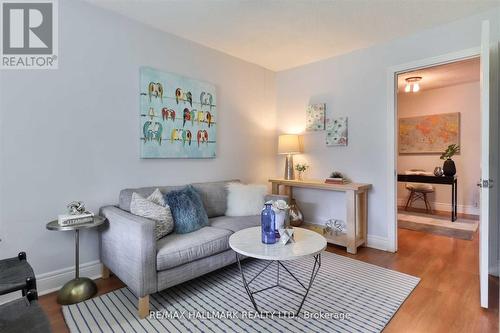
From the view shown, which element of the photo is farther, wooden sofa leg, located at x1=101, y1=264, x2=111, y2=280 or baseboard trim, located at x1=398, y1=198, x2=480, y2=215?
baseboard trim, located at x1=398, y1=198, x2=480, y2=215

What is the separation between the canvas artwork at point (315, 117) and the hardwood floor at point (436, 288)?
162 cm

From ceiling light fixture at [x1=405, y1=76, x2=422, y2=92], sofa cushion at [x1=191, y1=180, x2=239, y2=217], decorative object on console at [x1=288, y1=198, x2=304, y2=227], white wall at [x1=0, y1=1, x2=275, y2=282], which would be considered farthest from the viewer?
ceiling light fixture at [x1=405, y1=76, x2=422, y2=92]

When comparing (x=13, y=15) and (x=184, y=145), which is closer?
(x=13, y=15)

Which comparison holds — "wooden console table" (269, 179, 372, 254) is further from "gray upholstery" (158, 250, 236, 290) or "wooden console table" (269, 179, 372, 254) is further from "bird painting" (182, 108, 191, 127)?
"bird painting" (182, 108, 191, 127)

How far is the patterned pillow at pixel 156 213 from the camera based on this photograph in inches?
82.8

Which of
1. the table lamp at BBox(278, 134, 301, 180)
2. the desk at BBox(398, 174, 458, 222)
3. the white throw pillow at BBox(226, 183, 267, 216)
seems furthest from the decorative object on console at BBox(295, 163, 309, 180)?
the desk at BBox(398, 174, 458, 222)

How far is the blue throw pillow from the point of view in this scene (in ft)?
7.51

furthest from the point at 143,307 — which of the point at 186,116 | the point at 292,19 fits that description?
the point at 292,19

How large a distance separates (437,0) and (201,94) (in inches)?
95.7

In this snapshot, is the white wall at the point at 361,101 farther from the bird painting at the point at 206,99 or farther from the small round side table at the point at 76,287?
the small round side table at the point at 76,287

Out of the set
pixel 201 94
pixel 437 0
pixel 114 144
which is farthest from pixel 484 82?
pixel 114 144

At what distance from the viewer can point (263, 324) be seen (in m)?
1.72

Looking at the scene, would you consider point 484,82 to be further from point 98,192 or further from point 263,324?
point 98,192

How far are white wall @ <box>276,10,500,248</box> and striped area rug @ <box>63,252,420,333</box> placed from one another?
1.17 metres
